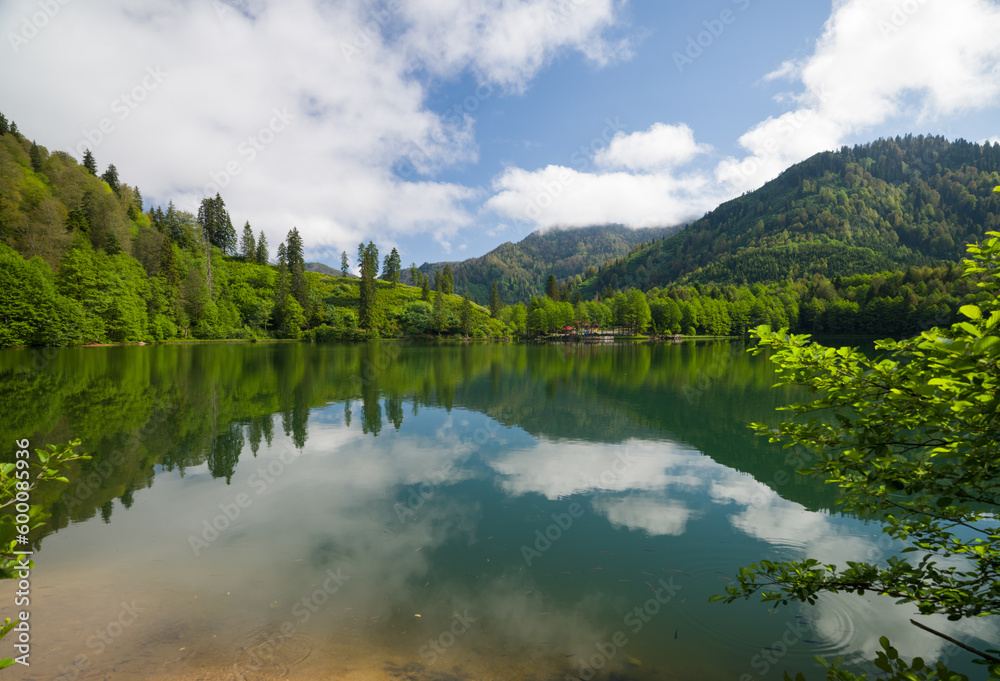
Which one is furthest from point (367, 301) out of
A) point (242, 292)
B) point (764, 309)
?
point (764, 309)

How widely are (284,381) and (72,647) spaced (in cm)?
3506

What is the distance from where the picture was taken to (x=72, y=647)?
7020 mm

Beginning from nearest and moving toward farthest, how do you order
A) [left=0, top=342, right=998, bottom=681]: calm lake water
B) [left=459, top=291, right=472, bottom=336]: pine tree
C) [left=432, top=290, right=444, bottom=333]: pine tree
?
1. [left=0, top=342, right=998, bottom=681]: calm lake water
2. [left=432, top=290, right=444, bottom=333]: pine tree
3. [left=459, top=291, right=472, bottom=336]: pine tree

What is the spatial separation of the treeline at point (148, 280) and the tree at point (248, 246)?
1.24 ft

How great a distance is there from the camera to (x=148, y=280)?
9906 cm

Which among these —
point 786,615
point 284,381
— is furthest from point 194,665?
point 284,381

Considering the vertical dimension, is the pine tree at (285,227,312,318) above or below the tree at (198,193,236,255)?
below

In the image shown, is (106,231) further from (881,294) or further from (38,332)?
(881,294)

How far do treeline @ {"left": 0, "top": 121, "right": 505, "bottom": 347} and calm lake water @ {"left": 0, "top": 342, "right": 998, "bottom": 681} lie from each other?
2569 inches

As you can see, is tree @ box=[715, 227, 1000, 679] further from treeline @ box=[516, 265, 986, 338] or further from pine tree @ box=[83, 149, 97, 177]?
pine tree @ box=[83, 149, 97, 177]

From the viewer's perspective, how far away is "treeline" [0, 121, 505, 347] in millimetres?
71312

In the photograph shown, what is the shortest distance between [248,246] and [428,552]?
182 meters

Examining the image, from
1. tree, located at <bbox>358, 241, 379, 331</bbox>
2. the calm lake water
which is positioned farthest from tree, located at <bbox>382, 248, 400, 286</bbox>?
the calm lake water

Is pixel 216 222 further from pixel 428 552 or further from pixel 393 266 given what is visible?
pixel 428 552
